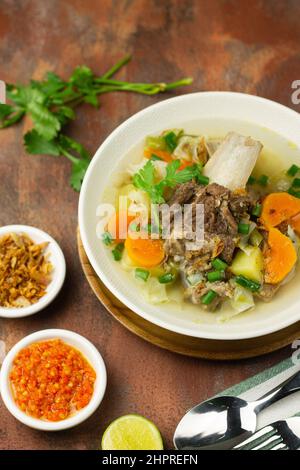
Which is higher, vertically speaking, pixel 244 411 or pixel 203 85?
pixel 203 85

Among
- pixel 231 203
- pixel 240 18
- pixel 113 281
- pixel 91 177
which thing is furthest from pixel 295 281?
pixel 240 18

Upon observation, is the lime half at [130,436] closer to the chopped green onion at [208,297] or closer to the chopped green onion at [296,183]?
the chopped green onion at [208,297]

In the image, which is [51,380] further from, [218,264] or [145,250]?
[218,264]

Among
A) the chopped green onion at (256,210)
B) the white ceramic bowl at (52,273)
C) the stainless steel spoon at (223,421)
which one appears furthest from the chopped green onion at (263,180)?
the white ceramic bowl at (52,273)

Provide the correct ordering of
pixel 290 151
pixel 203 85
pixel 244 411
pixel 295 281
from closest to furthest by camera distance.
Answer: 1. pixel 244 411
2. pixel 295 281
3. pixel 290 151
4. pixel 203 85

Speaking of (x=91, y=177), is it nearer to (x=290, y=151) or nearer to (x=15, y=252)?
(x=15, y=252)

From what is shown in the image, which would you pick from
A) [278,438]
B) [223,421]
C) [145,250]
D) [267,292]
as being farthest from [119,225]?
[278,438]
